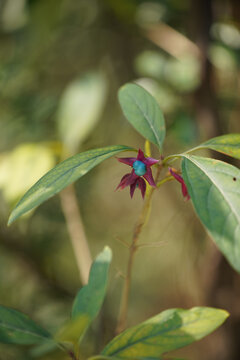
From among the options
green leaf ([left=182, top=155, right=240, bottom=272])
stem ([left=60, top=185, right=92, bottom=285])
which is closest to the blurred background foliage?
stem ([left=60, top=185, right=92, bottom=285])

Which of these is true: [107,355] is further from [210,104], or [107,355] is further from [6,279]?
[6,279]

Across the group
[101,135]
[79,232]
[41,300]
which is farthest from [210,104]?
[41,300]

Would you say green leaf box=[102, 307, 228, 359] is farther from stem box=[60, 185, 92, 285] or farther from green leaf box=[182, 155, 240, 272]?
stem box=[60, 185, 92, 285]

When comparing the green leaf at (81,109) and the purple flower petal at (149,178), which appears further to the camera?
the green leaf at (81,109)

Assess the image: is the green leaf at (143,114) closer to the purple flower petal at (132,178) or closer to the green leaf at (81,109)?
the purple flower petal at (132,178)

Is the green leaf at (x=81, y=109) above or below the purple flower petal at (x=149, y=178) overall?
above

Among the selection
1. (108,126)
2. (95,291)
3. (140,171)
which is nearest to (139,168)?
(140,171)

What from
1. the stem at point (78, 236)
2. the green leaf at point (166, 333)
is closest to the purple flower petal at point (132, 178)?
the green leaf at point (166, 333)
